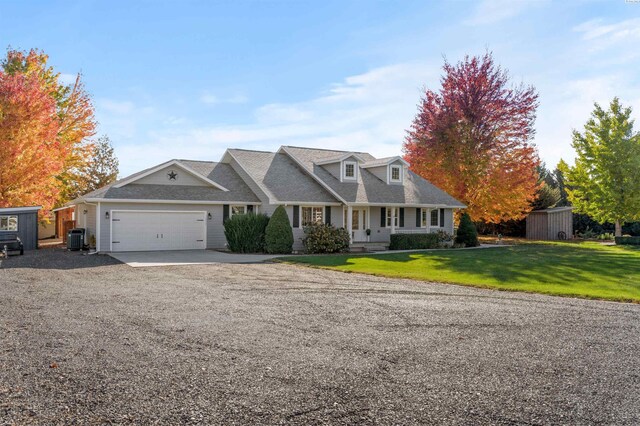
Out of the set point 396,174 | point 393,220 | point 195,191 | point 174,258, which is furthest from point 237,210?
point 396,174

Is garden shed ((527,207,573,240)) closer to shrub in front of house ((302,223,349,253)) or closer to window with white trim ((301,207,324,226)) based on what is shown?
window with white trim ((301,207,324,226))

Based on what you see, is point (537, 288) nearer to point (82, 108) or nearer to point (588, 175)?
point (588, 175)

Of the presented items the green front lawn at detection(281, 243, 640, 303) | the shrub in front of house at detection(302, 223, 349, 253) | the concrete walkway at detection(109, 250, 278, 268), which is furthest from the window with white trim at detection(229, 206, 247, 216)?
the green front lawn at detection(281, 243, 640, 303)

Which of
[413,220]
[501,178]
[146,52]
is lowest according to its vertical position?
[413,220]

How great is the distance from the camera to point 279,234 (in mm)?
24109

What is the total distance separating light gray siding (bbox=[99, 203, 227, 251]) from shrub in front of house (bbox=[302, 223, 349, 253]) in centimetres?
483

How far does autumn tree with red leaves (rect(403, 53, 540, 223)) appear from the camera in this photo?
105 feet

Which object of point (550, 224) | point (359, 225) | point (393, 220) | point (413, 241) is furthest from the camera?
point (550, 224)

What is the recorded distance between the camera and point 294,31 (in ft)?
53.6

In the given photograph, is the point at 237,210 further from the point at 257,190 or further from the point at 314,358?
the point at 314,358

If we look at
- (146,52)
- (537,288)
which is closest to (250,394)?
(537,288)

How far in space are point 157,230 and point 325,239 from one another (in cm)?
837

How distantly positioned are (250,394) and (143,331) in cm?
327

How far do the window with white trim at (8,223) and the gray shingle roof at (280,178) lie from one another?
469 inches
